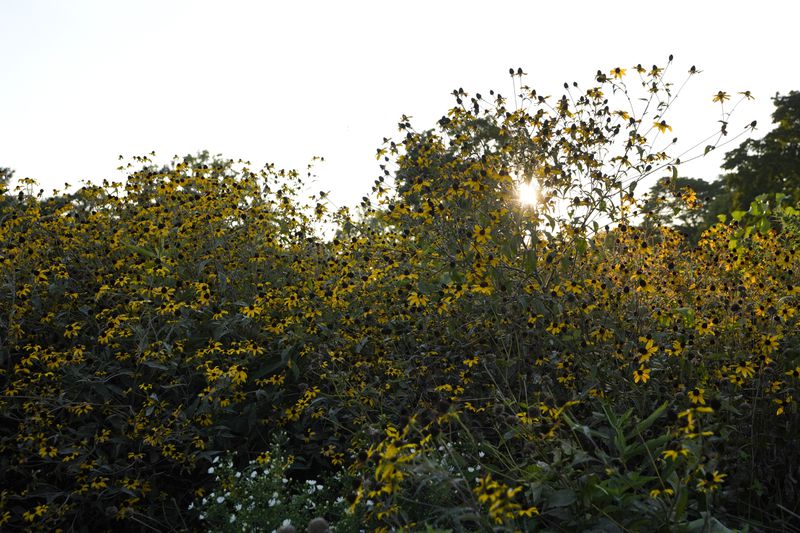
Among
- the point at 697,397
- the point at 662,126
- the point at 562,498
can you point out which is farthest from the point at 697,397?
the point at 662,126

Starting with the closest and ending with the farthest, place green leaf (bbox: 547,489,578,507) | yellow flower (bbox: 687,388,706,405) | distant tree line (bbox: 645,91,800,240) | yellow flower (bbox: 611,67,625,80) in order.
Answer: green leaf (bbox: 547,489,578,507) < yellow flower (bbox: 687,388,706,405) < yellow flower (bbox: 611,67,625,80) < distant tree line (bbox: 645,91,800,240)

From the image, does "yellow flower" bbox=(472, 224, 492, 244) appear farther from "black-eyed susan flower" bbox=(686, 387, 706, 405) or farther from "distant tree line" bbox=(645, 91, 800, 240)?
"distant tree line" bbox=(645, 91, 800, 240)

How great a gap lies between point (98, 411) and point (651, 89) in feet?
11.9

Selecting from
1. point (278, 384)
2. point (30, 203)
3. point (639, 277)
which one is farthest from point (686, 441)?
point (30, 203)

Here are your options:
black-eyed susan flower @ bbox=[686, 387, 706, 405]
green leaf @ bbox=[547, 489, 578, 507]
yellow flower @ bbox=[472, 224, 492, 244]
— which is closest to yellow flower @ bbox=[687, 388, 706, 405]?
black-eyed susan flower @ bbox=[686, 387, 706, 405]

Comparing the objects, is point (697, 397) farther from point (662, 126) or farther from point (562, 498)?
point (662, 126)

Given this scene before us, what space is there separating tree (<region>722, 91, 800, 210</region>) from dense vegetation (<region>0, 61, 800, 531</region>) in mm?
19553

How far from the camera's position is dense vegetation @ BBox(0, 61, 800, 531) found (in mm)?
3037

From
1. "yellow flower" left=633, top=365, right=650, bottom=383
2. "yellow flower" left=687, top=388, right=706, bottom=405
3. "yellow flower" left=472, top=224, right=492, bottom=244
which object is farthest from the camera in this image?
"yellow flower" left=472, top=224, right=492, bottom=244

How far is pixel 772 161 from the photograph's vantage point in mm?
22016

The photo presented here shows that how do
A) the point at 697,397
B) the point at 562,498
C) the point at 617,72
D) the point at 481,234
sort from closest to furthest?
the point at 562,498 < the point at 697,397 < the point at 481,234 < the point at 617,72

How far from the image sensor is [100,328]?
13.2 feet

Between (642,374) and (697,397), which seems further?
(642,374)

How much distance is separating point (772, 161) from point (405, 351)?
22.0 metres
